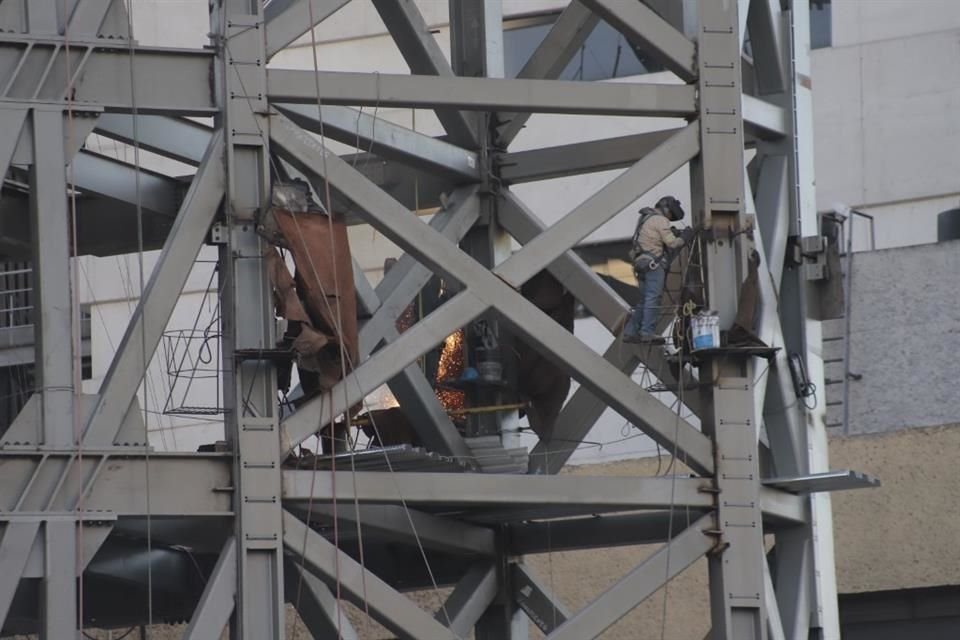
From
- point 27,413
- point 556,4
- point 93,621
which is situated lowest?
point 93,621

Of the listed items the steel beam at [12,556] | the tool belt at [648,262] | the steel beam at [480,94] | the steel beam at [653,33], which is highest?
the steel beam at [653,33]

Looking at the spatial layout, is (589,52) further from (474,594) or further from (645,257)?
(645,257)

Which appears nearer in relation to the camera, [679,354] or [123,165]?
[679,354]

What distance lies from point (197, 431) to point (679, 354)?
47.6 ft

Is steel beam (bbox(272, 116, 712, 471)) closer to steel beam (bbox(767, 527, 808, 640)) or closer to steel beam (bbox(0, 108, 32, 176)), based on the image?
steel beam (bbox(0, 108, 32, 176))

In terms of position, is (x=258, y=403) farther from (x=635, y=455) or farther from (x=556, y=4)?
(x=556, y=4)

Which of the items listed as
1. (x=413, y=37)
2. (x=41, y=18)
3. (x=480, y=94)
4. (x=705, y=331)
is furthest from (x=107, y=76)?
(x=705, y=331)

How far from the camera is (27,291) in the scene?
30.7 metres

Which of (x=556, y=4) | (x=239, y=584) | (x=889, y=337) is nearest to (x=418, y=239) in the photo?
(x=239, y=584)

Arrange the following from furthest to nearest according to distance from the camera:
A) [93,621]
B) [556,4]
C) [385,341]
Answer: [556,4] < [93,621] < [385,341]

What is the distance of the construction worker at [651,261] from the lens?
17.9 metres

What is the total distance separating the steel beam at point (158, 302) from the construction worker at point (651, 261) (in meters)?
3.93

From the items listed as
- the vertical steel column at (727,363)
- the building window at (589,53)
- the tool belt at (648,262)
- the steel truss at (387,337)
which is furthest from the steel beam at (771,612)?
the building window at (589,53)

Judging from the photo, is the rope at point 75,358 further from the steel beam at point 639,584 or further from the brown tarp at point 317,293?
the steel beam at point 639,584
